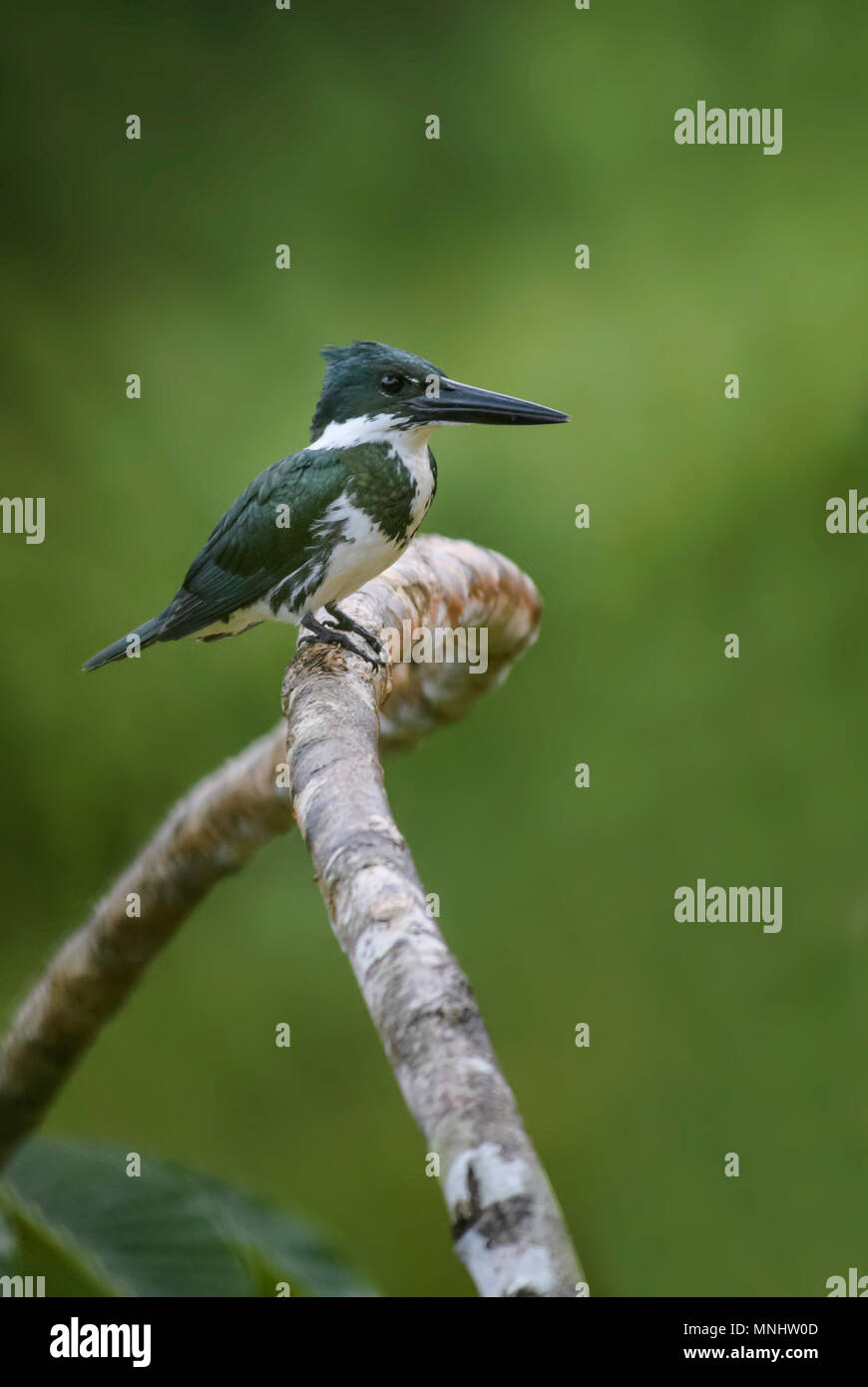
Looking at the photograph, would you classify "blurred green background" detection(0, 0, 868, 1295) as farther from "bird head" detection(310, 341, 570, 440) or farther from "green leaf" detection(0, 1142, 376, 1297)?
"bird head" detection(310, 341, 570, 440)

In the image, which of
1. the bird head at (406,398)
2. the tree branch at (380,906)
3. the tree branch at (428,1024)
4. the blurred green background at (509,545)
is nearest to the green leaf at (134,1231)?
the tree branch at (380,906)

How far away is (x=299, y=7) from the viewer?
328cm

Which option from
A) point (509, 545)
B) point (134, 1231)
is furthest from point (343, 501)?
point (509, 545)

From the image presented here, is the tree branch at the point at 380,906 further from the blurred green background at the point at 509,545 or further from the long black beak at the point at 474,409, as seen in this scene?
the blurred green background at the point at 509,545

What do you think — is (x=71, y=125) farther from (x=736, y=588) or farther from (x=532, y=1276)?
(x=532, y=1276)

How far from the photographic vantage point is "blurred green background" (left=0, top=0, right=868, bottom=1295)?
120 inches

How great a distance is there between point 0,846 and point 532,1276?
8.86ft

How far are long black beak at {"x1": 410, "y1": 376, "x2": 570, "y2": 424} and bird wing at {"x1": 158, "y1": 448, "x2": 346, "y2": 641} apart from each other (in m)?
0.13

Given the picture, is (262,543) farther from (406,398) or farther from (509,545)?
(509,545)

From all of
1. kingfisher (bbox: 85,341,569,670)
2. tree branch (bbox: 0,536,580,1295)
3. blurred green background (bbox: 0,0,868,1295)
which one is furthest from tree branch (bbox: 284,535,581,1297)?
blurred green background (bbox: 0,0,868,1295)

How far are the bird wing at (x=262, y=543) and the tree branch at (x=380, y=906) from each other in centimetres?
14

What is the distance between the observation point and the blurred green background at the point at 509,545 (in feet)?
10.0

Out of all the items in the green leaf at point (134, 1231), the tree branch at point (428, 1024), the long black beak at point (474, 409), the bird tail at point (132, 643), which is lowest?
the green leaf at point (134, 1231)
